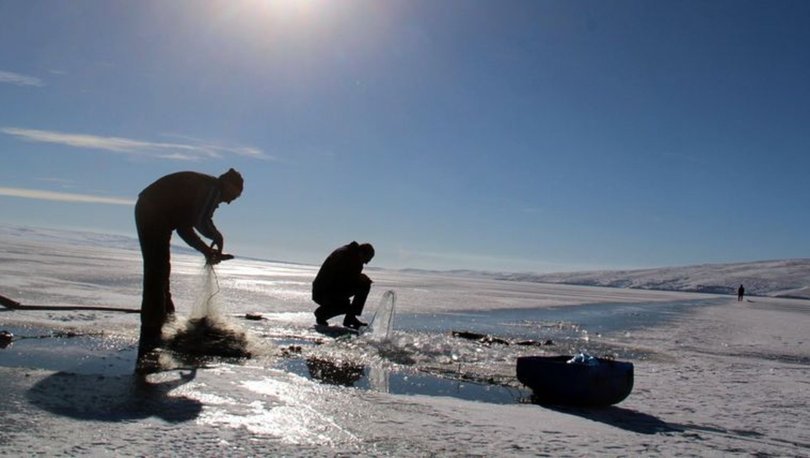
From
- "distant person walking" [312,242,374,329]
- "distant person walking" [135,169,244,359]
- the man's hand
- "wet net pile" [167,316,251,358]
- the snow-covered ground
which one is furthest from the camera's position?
"distant person walking" [312,242,374,329]

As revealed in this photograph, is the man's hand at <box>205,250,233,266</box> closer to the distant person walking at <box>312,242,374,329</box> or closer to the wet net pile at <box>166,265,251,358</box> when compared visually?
the wet net pile at <box>166,265,251,358</box>

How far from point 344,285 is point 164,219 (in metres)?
4.52

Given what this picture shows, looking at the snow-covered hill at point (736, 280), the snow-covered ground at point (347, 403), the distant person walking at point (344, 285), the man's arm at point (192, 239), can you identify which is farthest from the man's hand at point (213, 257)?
the snow-covered hill at point (736, 280)

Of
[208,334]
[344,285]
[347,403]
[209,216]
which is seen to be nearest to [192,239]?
[209,216]

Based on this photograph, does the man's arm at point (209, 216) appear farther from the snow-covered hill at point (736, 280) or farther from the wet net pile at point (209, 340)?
the snow-covered hill at point (736, 280)

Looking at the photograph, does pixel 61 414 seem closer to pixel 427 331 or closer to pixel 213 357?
pixel 213 357

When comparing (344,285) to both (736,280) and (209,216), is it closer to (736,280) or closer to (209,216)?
(209,216)

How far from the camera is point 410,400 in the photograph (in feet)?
17.5

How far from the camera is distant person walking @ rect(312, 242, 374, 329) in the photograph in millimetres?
11305

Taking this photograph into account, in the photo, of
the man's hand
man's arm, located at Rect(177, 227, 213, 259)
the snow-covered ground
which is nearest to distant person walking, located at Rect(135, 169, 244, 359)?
man's arm, located at Rect(177, 227, 213, 259)

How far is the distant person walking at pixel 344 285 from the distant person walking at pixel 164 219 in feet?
13.4

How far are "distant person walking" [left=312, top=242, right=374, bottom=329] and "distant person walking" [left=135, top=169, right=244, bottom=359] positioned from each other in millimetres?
4096

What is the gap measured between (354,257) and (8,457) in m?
8.43

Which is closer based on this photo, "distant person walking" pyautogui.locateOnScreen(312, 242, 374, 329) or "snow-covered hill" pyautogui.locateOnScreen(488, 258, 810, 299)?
"distant person walking" pyautogui.locateOnScreen(312, 242, 374, 329)
